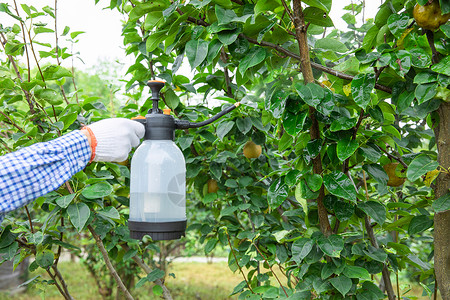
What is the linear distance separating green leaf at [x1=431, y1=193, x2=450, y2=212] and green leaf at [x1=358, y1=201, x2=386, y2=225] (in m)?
0.14

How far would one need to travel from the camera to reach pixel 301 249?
3.43 feet

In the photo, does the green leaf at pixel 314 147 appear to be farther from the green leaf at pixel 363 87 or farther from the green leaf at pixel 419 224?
the green leaf at pixel 419 224

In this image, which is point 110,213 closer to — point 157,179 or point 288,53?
point 157,179

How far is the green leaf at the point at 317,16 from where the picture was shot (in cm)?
103

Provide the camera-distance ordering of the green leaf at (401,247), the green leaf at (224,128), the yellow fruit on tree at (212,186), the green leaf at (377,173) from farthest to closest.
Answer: the yellow fruit on tree at (212,186), the green leaf at (224,128), the green leaf at (401,247), the green leaf at (377,173)

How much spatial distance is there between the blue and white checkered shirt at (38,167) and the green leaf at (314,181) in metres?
0.57

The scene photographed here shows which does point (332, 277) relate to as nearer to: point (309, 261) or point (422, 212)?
point (309, 261)

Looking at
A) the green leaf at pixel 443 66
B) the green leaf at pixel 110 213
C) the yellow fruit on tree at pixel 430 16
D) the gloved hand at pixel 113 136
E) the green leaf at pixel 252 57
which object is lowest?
the green leaf at pixel 110 213

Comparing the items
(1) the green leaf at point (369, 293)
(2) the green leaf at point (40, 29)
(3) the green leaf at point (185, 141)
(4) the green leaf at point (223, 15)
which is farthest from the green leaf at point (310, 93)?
(2) the green leaf at point (40, 29)

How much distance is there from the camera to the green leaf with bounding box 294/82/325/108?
0.90 meters

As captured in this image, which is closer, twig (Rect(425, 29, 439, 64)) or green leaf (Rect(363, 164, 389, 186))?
twig (Rect(425, 29, 439, 64))

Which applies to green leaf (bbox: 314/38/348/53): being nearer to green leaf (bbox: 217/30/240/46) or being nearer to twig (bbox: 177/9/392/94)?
twig (bbox: 177/9/392/94)

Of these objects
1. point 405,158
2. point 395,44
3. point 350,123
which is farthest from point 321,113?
point 405,158

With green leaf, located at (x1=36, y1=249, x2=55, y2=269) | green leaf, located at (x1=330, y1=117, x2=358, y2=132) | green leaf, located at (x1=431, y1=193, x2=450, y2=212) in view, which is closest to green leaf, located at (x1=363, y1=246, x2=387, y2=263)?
green leaf, located at (x1=431, y1=193, x2=450, y2=212)
